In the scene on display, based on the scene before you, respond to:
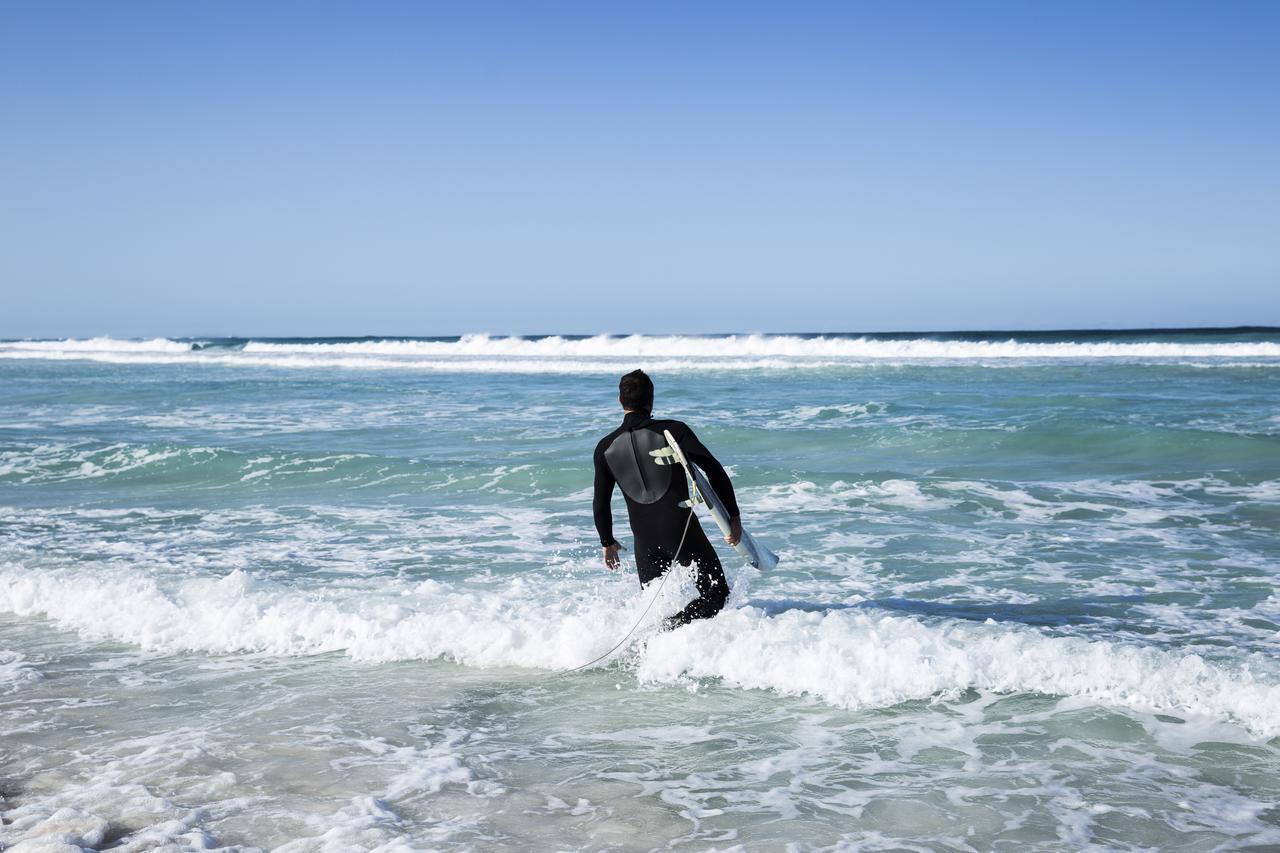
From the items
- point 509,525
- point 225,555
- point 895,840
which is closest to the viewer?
point 895,840

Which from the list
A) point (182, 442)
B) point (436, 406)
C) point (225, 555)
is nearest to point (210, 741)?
point (225, 555)

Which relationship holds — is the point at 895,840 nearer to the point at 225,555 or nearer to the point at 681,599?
the point at 681,599

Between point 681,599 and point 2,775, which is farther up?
point 681,599

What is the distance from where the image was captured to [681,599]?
6031 mm

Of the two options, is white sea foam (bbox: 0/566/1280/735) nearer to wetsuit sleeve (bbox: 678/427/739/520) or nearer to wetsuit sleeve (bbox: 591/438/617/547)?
wetsuit sleeve (bbox: 591/438/617/547)

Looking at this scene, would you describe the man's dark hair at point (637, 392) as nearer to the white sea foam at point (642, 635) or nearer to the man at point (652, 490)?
the man at point (652, 490)

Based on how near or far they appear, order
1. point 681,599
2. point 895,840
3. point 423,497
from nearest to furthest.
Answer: point 895,840
point 681,599
point 423,497

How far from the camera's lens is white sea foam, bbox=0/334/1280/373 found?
138ft

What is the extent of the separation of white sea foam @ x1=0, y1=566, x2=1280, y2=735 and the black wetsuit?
8.0 inches

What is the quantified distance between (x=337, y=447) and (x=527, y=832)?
13.0 meters

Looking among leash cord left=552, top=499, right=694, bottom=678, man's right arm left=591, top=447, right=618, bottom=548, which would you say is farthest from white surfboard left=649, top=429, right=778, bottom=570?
man's right arm left=591, top=447, right=618, bottom=548

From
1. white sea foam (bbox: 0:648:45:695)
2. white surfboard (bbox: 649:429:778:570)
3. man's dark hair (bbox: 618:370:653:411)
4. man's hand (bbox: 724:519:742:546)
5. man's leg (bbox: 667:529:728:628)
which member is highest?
man's dark hair (bbox: 618:370:653:411)

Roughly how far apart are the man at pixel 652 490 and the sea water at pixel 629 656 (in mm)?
253

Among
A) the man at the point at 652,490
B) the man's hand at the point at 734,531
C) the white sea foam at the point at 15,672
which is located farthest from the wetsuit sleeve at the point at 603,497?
the white sea foam at the point at 15,672
